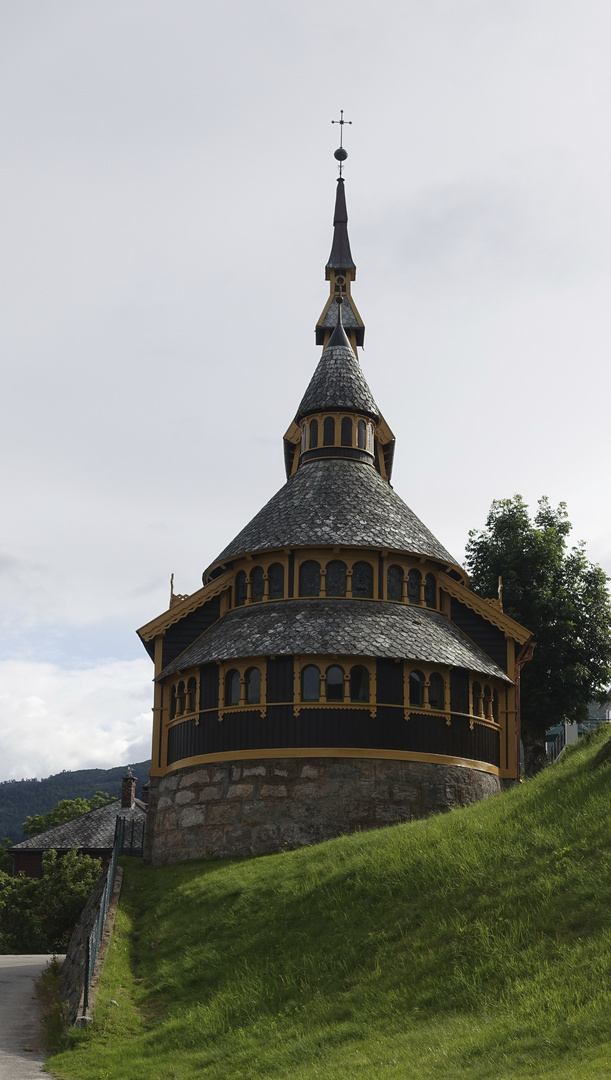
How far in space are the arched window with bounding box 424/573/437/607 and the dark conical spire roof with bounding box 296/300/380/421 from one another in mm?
7587

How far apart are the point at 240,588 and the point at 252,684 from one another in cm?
464

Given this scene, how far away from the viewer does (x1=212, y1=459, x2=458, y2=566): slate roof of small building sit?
36812 millimetres

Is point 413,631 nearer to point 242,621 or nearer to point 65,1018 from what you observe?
point 242,621

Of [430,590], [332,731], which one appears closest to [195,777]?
[332,731]

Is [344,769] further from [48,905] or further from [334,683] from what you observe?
[48,905]

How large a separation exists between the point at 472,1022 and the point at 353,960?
4330mm

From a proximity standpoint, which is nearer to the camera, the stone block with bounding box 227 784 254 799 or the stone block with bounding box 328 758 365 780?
the stone block with bounding box 328 758 365 780

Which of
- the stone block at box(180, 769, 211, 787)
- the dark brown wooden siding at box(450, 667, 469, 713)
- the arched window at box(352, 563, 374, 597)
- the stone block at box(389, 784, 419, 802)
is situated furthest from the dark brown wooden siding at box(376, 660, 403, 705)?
the stone block at box(180, 769, 211, 787)

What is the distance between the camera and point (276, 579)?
122ft

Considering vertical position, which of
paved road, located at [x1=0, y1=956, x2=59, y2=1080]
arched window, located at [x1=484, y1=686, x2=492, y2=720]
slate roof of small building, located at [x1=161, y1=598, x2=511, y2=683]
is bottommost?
paved road, located at [x1=0, y1=956, x2=59, y2=1080]

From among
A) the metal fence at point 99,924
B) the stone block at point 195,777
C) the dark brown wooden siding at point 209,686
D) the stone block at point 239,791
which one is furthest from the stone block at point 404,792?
the metal fence at point 99,924

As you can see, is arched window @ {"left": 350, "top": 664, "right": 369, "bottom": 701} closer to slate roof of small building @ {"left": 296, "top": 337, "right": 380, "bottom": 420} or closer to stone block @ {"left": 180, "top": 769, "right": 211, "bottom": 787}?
stone block @ {"left": 180, "top": 769, "right": 211, "bottom": 787}

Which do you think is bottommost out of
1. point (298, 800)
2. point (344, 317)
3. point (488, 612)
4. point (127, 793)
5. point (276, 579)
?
point (298, 800)

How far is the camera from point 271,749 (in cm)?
3331
